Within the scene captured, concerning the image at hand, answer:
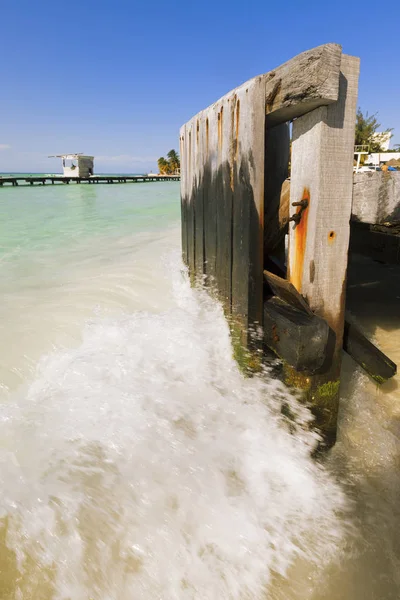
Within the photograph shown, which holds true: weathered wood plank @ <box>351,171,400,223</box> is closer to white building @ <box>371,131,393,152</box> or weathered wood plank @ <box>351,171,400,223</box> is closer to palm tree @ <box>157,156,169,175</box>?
white building @ <box>371,131,393,152</box>

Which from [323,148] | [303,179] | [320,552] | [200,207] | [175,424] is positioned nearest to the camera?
[320,552]

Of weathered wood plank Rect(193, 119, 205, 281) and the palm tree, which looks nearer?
weathered wood plank Rect(193, 119, 205, 281)

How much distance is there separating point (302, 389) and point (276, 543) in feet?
3.01

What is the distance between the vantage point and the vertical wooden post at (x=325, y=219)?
6.46 ft

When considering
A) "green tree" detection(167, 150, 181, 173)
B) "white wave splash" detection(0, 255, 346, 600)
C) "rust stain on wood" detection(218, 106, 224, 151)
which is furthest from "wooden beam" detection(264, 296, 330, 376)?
"green tree" detection(167, 150, 181, 173)

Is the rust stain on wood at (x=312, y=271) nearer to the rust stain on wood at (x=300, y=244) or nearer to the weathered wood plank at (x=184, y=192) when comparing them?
the rust stain on wood at (x=300, y=244)

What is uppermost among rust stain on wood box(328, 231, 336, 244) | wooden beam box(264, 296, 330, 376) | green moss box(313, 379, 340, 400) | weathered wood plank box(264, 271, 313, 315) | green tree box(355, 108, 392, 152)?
green tree box(355, 108, 392, 152)

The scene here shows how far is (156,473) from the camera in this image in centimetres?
217

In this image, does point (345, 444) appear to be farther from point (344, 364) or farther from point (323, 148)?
point (323, 148)

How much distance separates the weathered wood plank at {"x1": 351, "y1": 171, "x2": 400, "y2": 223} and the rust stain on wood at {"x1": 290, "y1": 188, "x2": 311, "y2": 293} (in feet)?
1.16

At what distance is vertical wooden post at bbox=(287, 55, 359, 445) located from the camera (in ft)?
6.46

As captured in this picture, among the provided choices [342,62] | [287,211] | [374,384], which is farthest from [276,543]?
[342,62]

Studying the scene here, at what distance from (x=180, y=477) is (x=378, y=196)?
81.2 inches

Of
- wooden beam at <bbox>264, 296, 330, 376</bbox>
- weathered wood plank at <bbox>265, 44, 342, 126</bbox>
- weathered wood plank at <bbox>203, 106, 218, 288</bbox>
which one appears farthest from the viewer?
weathered wood plank at <bbox>203, 106, 218, 288</bbox>
